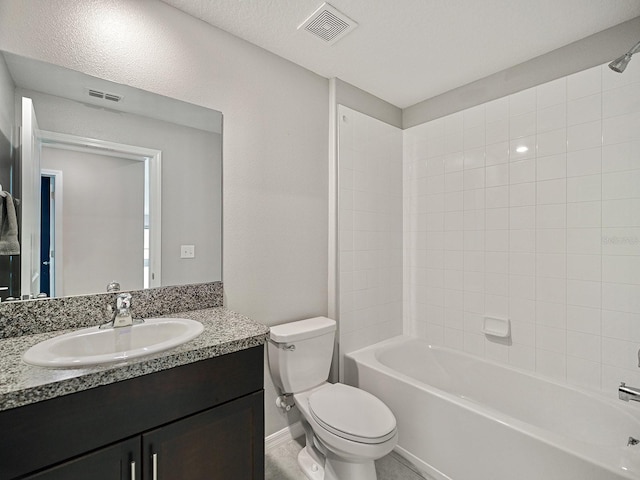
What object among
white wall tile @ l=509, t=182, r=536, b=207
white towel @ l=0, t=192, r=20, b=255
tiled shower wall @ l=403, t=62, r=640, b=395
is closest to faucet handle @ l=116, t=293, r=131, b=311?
white towel @ l=0, t=192, r=20, b=255

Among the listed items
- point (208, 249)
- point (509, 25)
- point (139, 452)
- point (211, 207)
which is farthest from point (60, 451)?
point (509, 25)

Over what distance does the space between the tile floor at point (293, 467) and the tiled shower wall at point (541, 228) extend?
0.94 metres

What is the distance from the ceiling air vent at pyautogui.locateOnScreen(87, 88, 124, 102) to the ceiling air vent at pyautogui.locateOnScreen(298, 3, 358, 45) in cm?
99

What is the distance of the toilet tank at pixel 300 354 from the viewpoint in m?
1.79

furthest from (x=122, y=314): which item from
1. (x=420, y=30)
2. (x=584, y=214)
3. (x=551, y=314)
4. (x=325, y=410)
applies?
(x=584, y=214)

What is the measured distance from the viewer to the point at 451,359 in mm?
2361

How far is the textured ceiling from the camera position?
1556mm

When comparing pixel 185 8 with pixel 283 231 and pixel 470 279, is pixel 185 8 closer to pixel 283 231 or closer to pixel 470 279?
pixel 283 231

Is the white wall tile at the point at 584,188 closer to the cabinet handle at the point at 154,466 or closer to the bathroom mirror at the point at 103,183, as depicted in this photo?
the bathroom mirror at the point at 103,183

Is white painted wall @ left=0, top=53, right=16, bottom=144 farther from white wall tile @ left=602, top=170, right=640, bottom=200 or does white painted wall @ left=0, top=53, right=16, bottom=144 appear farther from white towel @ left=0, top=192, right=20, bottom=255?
white wall tile @ left=602, top=170, right=640, bottom=200

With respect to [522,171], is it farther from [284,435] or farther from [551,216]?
[284,435]

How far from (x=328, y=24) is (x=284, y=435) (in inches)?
95.1

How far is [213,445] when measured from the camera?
113 centimetres

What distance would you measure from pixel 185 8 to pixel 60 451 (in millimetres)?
1855
